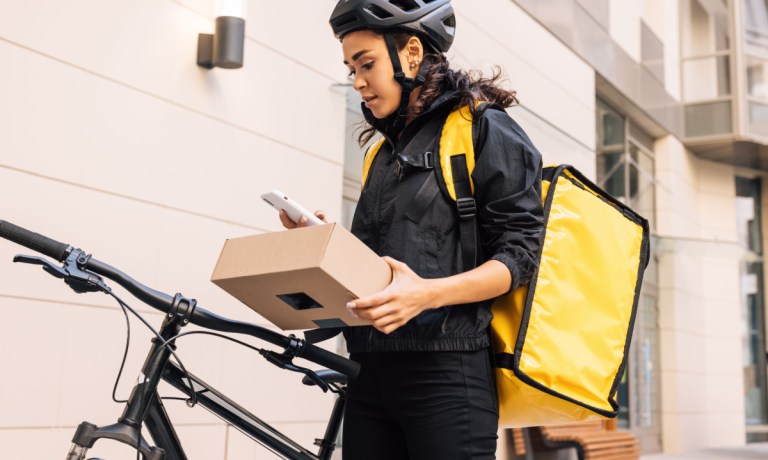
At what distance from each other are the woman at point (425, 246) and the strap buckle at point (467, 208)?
28 millimetres

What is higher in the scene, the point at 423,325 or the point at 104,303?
the point at 104,303

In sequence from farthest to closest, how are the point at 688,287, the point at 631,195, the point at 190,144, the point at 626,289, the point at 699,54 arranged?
1. the point at 699,54
2. the point at 688,287
3. the point at 631,195
4. the point at 190,144
5. the point at 626,289

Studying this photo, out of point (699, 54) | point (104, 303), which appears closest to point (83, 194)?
point (104, 303)

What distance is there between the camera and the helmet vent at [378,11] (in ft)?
6.80

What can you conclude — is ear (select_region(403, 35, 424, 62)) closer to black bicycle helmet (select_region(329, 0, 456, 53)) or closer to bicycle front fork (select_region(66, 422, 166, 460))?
black bicycle helmet (select_region(329, 0, 456, 53))

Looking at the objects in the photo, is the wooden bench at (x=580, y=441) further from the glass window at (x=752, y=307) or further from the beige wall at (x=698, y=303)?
the glass window at (x=752, y=307)

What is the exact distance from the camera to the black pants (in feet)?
6.15

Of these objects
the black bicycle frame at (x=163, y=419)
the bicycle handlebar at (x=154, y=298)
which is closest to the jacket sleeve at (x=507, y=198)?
the bicycle handlebar at (x=154, y=298)

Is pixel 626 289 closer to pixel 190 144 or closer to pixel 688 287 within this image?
pixel 190 144

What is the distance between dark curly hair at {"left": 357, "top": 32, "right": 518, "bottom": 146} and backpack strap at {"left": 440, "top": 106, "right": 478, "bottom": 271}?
65 mm

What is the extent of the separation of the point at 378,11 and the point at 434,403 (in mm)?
891

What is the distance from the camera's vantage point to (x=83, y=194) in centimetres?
373

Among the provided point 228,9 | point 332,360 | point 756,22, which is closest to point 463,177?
point 332,360

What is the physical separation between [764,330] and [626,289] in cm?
1557
